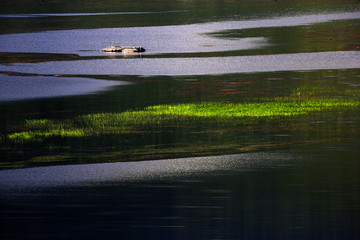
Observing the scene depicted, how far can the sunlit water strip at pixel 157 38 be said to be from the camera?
182 ft

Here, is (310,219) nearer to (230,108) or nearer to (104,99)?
(230,108)

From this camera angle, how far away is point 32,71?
4162cm

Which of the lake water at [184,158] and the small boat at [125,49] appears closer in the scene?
the lake water at [184,158]

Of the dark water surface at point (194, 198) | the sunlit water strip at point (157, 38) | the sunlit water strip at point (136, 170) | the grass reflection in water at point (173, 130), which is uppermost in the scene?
the sunlit water strip at point (157, 38)

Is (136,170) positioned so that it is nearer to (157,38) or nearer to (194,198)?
(194,198)

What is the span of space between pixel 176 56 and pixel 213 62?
17.3 feet

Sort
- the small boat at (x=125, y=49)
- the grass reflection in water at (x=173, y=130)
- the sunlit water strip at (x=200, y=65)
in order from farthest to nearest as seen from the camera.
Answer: the small boat at (x=125, y=49) → the sunlit water strip at (x=200, y=65) → the grass reflection in water at (x=173, y=130)

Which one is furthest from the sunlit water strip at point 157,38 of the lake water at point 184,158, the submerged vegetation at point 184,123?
the submerged vegetation at point 184,123

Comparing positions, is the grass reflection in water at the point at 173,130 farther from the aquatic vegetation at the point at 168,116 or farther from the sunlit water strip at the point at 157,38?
the sunlit water strip at the point at 157,38

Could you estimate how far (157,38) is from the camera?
2547 inches

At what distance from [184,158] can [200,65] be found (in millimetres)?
24409

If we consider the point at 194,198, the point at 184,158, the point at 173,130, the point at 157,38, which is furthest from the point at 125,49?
the point at 194,198

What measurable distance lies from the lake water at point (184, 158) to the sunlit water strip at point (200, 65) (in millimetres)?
95

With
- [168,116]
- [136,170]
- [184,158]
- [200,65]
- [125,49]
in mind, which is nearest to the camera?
[136,170]
